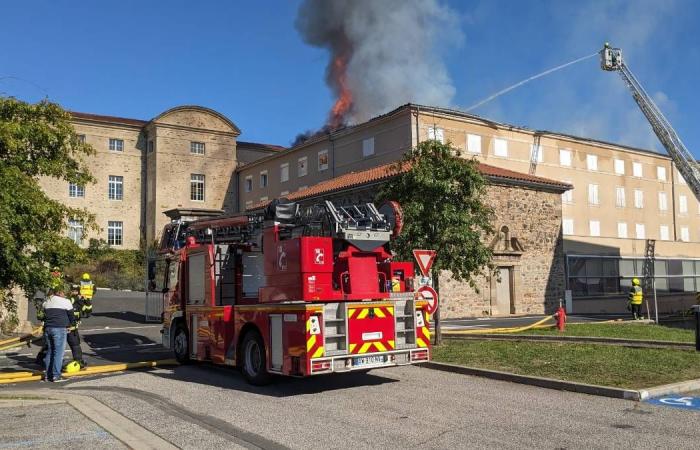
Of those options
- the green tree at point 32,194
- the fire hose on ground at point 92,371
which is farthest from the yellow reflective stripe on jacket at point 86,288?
the green tree at point 32,194

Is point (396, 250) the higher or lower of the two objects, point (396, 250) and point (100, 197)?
the lower

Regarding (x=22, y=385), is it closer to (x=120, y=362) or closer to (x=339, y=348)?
(x=120, y=362)

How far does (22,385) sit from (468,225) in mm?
9844

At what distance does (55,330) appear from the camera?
11.7m

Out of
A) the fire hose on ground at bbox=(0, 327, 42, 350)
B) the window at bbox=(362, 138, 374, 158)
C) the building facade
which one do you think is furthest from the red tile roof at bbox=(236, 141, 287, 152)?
the fire hose on ground at bbox=(0, 327, 42, 350)

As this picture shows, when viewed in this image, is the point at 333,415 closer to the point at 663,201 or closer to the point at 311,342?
the point at 311,342

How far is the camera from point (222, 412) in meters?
8.58

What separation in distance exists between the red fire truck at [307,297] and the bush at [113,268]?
29.5 m

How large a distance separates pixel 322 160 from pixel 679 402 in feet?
120

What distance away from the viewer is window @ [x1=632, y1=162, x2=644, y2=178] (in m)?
52.2

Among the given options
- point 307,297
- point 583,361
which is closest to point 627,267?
point 583,361

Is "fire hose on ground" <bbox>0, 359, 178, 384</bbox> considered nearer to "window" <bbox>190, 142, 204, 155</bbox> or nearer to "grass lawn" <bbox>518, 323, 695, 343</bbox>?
"grass lawn" <bbox>518, 323, 695, 343</bbox>

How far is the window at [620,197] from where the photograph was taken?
165ft

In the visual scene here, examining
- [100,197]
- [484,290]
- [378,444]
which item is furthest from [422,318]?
[100,197]
